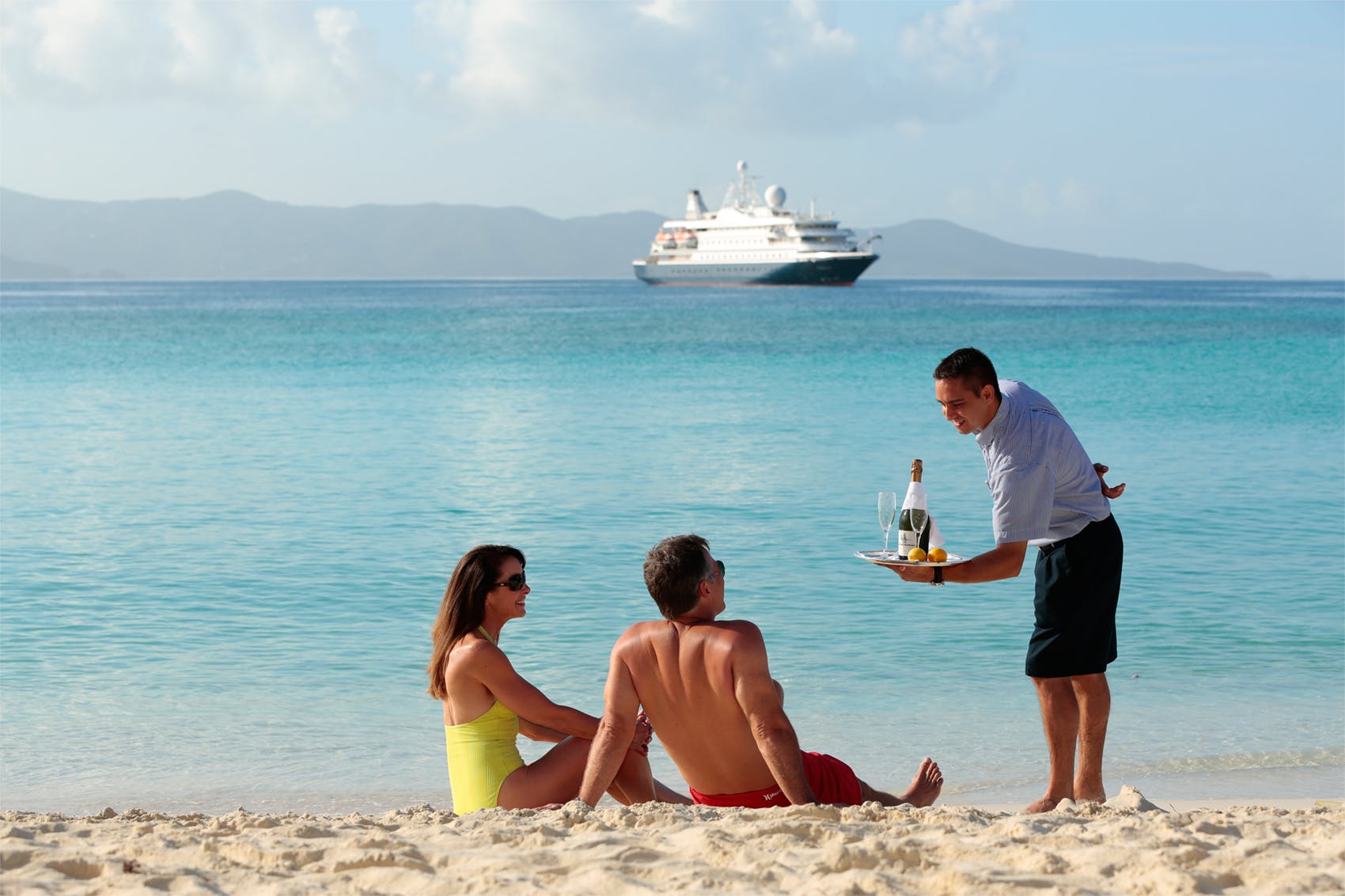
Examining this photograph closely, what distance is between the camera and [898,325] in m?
48.1

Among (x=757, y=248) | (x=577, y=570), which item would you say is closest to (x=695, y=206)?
(x=757, y=248)

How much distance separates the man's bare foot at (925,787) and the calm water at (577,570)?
3.42 feet

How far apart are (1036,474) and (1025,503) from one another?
8 centimetres

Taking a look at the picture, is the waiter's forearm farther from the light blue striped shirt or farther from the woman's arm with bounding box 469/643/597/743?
the woman's arm with bounding box 469/643/597/743

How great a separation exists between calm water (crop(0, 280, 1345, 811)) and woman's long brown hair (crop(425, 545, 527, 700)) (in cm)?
122

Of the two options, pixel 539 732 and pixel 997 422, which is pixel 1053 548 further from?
pixel 539 732

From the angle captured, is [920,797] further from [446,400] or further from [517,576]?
[446,400]

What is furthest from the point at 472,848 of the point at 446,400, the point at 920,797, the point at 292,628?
the point at 446,400

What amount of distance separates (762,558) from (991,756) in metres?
3.65

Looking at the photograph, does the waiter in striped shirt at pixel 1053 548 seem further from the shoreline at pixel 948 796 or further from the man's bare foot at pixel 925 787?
the shoreline at pixel 948 796

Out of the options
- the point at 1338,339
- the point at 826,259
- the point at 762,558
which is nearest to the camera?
the point at 762,558

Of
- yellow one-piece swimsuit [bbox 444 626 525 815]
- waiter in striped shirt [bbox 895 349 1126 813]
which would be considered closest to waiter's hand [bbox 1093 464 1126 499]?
waiter in striped shirt [bbox 895 349 1126 813]

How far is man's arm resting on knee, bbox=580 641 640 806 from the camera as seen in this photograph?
3.20 meters

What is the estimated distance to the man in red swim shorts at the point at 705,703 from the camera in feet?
10.1
